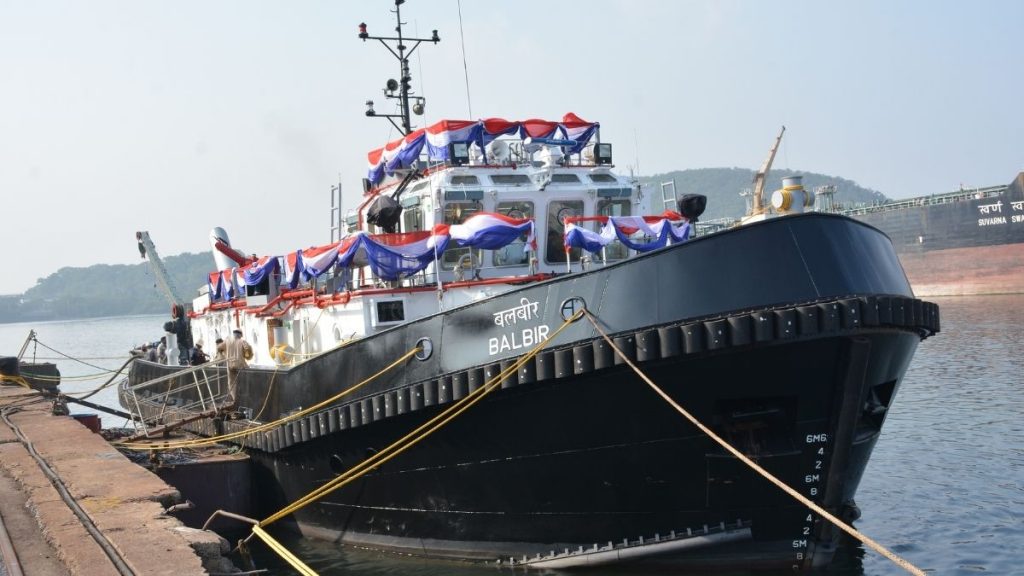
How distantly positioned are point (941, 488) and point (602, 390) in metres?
7.46

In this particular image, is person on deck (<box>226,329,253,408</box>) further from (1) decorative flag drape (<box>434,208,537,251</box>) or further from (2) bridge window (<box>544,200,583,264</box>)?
(2) bridge window (<box>544,200,583,264</box>)

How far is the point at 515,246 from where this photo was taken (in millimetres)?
12516

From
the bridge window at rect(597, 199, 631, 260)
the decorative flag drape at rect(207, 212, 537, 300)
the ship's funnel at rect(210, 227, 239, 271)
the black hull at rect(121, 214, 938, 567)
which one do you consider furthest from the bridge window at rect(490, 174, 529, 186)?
the ship's funnel at rect(210, 227, 239, 271)

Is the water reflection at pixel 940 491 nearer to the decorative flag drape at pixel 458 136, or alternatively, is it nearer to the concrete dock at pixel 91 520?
the concrete dock at pixel 91 520

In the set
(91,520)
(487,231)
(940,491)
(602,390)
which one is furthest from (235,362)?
(940,491)

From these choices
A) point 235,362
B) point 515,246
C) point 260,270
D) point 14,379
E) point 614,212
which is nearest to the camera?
point 515,246

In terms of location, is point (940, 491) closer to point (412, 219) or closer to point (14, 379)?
point (412, 219)

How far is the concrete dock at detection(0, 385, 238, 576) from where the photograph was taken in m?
6.21

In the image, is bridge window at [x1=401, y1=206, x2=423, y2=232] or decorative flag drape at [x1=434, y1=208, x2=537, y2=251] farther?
bridge window at [x1=401, y1=206, x2=423, y2=232]

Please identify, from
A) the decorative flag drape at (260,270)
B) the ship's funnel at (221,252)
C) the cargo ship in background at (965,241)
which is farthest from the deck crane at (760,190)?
the cargo ship in background at (965,241)

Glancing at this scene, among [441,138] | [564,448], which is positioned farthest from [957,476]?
[441,138]

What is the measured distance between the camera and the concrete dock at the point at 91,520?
621 cm

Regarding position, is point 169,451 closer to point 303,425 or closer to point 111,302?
point 303,425

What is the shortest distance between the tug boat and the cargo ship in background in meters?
44.2
